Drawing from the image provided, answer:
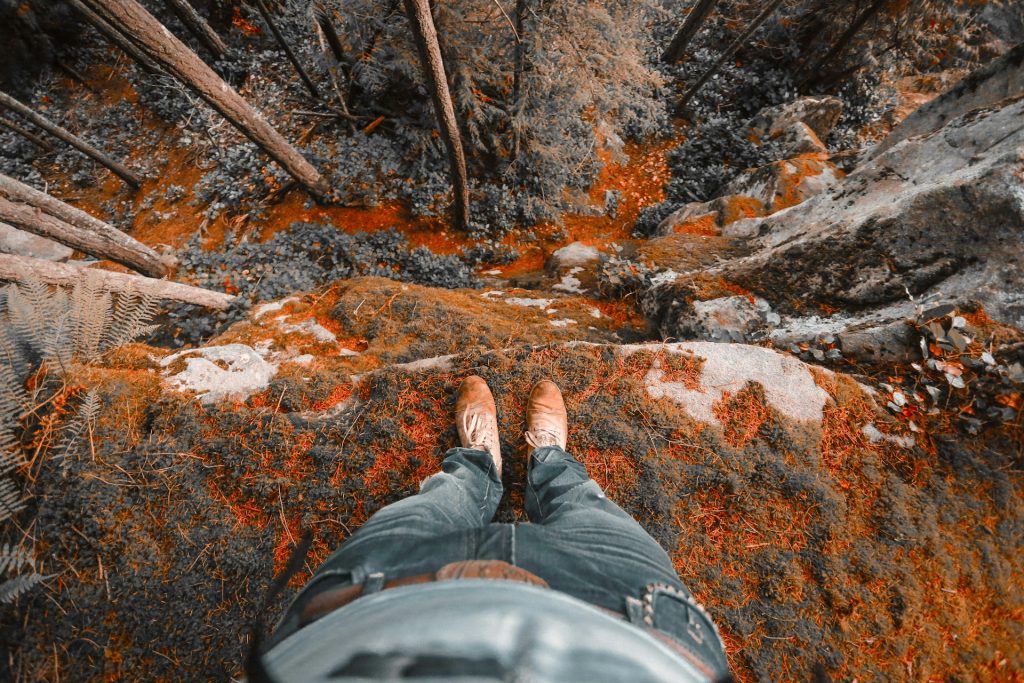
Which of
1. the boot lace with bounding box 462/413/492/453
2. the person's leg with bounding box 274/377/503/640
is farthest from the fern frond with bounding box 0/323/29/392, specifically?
the boot lace with bounding box 462/413/492/453

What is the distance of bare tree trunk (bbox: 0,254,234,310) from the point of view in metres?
4.03

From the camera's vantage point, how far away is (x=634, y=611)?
1.34 metres

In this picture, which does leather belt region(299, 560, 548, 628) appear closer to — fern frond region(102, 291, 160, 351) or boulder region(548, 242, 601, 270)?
fern frond region(102, 291, 160, 351)

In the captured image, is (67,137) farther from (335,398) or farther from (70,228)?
(335,398)

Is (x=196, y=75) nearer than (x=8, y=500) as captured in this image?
No

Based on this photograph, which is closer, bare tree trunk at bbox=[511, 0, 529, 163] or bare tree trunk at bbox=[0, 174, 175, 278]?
bare tree trunk at bbox=[0, 174, 175, 278]

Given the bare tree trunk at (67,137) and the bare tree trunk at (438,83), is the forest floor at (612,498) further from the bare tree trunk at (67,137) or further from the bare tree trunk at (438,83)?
the bare tree trunk at (67,137)

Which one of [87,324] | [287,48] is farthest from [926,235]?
[287,48]

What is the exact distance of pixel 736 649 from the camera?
2119mm

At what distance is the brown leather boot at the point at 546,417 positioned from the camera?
2.59m

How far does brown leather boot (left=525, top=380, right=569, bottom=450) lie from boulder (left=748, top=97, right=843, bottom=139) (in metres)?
10.2

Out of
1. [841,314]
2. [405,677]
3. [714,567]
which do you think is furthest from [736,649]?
[841,314]

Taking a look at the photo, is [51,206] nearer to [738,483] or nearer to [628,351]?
[628,351]

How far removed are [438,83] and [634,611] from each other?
5.61 m
